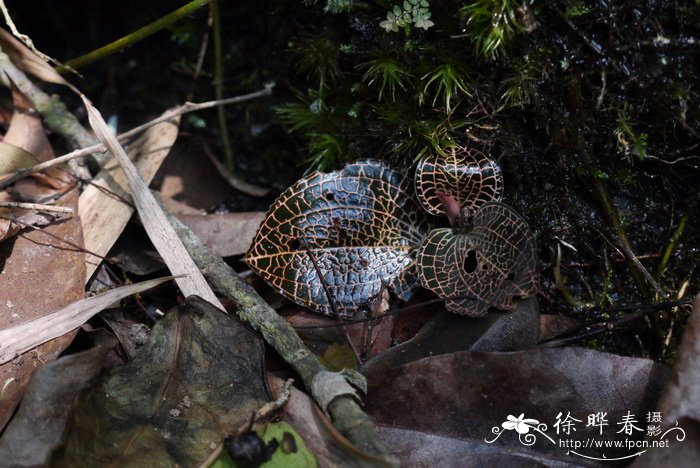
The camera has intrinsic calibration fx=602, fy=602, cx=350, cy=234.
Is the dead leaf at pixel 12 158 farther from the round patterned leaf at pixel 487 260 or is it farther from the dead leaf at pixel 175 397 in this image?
the round patterned leaf at pixel 487 260

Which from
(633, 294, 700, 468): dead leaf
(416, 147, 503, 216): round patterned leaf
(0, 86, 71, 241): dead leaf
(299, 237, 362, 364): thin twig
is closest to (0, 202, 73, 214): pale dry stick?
(0, 86, 71, 241): dead leaf

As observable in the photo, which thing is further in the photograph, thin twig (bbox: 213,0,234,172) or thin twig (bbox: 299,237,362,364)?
thin twig (bbox: 213,0,234,172)

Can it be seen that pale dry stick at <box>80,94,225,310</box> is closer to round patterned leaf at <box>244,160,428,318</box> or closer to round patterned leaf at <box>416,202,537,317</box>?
round patterned leaf at <box>244,160,428,318</box>

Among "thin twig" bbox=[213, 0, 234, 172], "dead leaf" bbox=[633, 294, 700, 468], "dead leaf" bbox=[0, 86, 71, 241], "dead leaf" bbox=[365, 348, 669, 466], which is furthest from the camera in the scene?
"thin twig" bbox=[213, 0, 234, 172]

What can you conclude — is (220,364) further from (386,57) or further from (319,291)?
(386,57)

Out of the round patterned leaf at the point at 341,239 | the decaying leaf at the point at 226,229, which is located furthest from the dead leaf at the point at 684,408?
the decaying leaf at the point at 226,229

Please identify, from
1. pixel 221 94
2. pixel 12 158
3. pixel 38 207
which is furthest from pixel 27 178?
pixel 221 94

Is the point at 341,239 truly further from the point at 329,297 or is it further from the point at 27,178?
the point at 27,178
